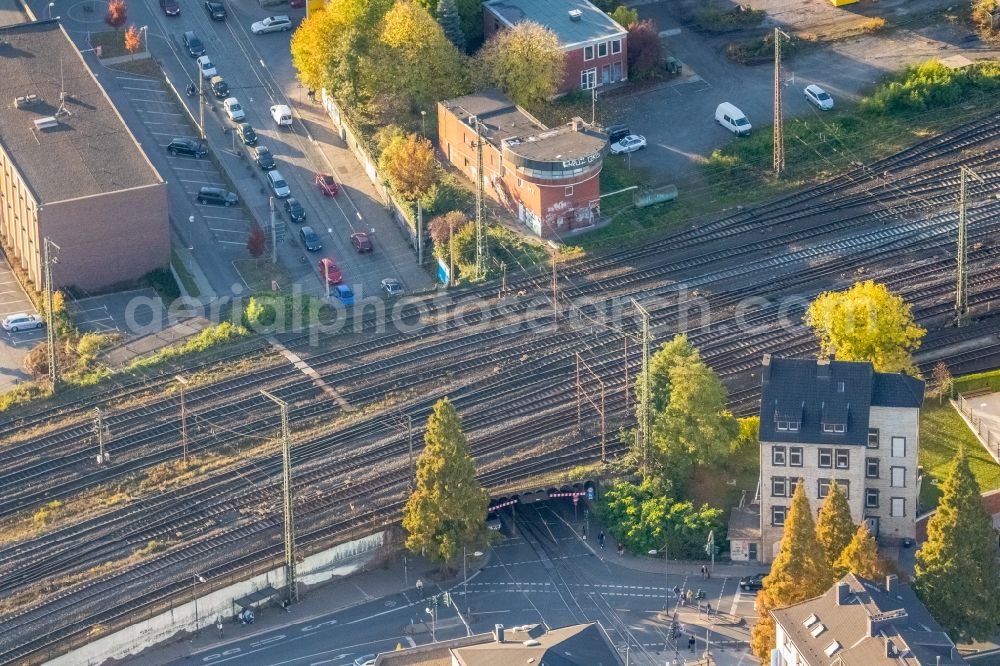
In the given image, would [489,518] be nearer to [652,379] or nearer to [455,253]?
[652,379]

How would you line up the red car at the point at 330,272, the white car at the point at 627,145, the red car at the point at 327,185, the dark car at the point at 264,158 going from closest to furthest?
the red car at the point at 330,272
the white car at the point at 627,145
the red car at the point at 327,185
the dark car at the point at 264,158

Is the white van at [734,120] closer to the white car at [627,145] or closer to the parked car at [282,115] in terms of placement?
the white car at [627,145]

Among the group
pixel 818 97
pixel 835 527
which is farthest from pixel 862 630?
pixel 818 97

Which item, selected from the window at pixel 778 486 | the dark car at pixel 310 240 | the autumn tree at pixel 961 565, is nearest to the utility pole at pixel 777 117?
the dark car at pixel 310 240

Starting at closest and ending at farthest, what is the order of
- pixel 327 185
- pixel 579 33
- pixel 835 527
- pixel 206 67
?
1. pixel 835 527
2. pixel 327 185
3. pixel 579 33
4. pixel 206 67

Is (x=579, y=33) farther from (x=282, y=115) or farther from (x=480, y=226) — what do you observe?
(x=282, y=115)

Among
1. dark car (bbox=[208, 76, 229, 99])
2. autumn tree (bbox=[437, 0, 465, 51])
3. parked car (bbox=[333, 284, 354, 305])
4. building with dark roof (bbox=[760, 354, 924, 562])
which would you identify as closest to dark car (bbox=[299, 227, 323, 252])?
parked car (bbox=[333, 284, 354, 305])

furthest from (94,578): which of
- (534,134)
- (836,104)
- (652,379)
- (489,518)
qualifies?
(836,104)
